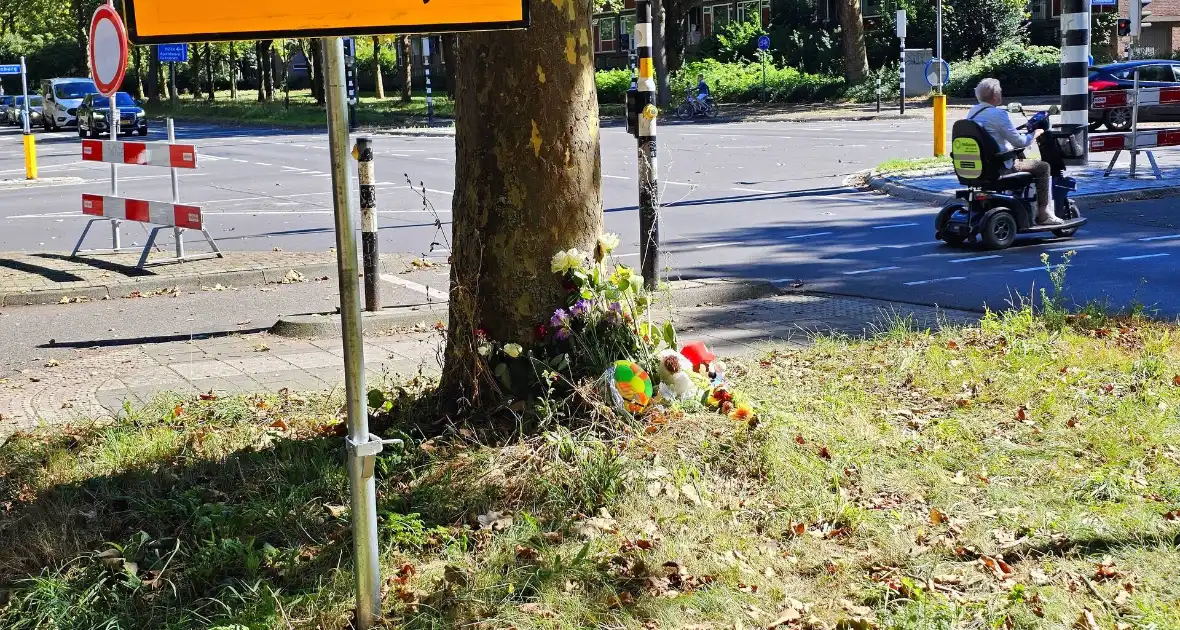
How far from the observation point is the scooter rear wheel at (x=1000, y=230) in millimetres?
11977

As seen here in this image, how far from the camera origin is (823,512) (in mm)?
4566

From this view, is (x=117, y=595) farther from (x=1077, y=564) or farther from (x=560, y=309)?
(x=1077, y=564)

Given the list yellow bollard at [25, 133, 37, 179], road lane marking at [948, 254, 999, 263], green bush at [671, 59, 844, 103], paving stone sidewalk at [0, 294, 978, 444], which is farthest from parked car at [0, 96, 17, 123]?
paving stone sidewalk at [0, 294, 978, 444]

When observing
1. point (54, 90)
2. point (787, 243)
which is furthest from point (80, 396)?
point (54, 90)

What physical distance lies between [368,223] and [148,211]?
10.8ft

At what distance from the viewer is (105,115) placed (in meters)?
40.6

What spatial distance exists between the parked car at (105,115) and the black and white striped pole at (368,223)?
3331 cm

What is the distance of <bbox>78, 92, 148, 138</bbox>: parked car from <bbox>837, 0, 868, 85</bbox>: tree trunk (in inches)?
933

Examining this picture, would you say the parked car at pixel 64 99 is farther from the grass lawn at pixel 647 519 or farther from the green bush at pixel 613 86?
the grass lawn at pixel 647 519

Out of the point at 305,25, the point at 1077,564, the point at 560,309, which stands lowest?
the point at 1077,564

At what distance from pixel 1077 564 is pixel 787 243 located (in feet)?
30.0

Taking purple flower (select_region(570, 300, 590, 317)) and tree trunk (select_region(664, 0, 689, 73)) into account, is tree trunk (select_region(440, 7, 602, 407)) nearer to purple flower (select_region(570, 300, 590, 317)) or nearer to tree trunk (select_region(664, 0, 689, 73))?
purple flower (select_region(570, 300, 590, 317))

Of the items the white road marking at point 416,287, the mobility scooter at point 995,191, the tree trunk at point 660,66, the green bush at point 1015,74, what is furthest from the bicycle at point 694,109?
the white road marking at point 416,287

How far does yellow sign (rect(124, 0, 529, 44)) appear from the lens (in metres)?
3.23
